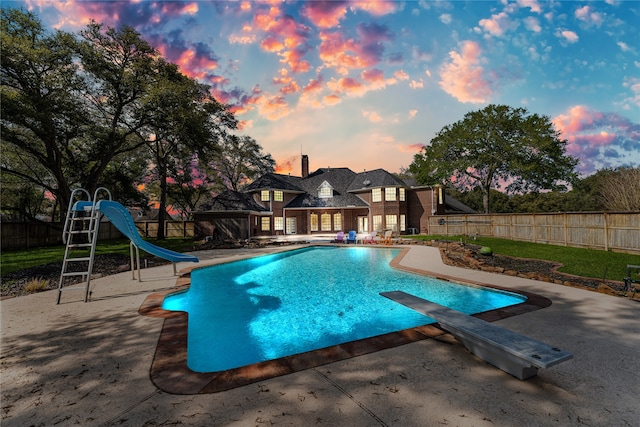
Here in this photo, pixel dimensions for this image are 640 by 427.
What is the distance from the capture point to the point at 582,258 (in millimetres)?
11914

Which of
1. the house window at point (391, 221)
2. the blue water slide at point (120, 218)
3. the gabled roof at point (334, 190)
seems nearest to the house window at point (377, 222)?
the house window at point (391, 221)

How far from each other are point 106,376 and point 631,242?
19.4m

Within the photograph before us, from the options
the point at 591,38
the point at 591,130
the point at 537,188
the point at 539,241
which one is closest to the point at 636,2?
the point at 591,38

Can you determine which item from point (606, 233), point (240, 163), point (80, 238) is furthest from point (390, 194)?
point (80, 238)

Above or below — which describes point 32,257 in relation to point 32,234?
below

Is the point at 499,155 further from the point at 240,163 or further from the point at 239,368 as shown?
the point at 239,368

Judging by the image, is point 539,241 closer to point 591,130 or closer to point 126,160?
point 591,130

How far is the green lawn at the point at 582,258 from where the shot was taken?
9356mm

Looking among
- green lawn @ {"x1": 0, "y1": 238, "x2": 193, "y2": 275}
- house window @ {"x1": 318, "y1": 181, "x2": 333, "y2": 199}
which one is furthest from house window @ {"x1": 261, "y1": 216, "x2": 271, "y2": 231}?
green lawn @ {"x1": 0, "y1": 238, "x2": 193, "y2": 275}

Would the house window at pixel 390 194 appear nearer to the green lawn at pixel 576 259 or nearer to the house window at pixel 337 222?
the house window at pixel 337 222

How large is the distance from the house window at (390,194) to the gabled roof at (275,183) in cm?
1027

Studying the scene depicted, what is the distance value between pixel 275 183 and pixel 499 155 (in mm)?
25529

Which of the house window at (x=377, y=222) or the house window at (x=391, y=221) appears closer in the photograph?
the house window at (x=391, y=221)

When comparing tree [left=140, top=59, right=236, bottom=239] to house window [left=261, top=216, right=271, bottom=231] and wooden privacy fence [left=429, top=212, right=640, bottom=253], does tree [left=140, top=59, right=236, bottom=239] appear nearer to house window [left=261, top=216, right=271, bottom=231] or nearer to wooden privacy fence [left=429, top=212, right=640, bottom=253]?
house window [left=261, top=216, right=271, bottom=231]
